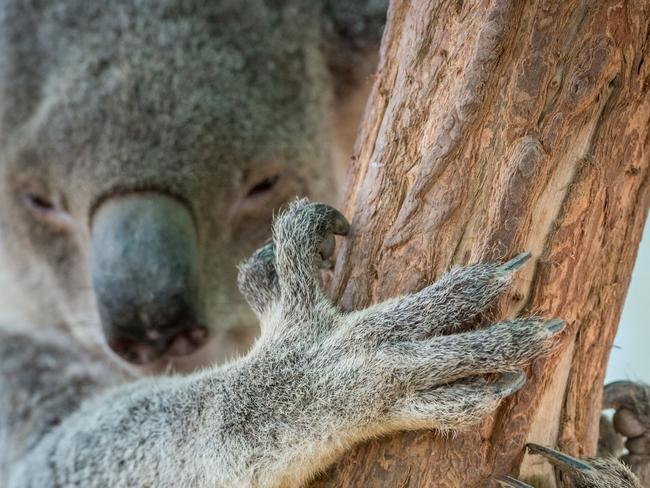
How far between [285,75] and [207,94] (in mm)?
253

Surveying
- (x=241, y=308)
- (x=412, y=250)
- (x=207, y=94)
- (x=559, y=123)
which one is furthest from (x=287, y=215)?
(x=241, y=308)

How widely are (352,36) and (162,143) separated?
2.20ft

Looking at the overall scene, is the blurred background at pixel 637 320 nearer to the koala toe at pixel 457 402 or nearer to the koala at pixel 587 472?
the koala at pixel 587 472

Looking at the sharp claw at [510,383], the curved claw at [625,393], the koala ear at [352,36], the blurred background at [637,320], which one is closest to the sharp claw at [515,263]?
the sharp claw at [510,383]

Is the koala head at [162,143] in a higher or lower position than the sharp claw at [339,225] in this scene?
higher

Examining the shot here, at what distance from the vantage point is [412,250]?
122 centimetres

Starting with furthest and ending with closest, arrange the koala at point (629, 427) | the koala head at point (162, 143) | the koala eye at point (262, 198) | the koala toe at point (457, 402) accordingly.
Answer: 1. the koala eye at point (262, 198)
2. the koala head at point (162, 143)
3. the koala at point (629, 427)
4. the koala toe at point (457, 402)

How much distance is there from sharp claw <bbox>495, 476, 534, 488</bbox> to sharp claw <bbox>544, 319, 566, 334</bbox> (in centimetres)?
24

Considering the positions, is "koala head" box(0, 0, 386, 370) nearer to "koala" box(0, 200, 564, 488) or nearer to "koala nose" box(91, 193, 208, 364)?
"koala nose" box(91, 193, 208, 364)

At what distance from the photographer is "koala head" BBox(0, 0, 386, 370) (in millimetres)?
1921

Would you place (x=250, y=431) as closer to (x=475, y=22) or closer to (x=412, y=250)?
(x=412, y=250)

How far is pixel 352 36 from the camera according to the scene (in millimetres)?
2260

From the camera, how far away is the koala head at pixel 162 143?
6.30ft

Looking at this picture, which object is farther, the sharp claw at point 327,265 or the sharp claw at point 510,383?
the sharp claw at point 327,265
